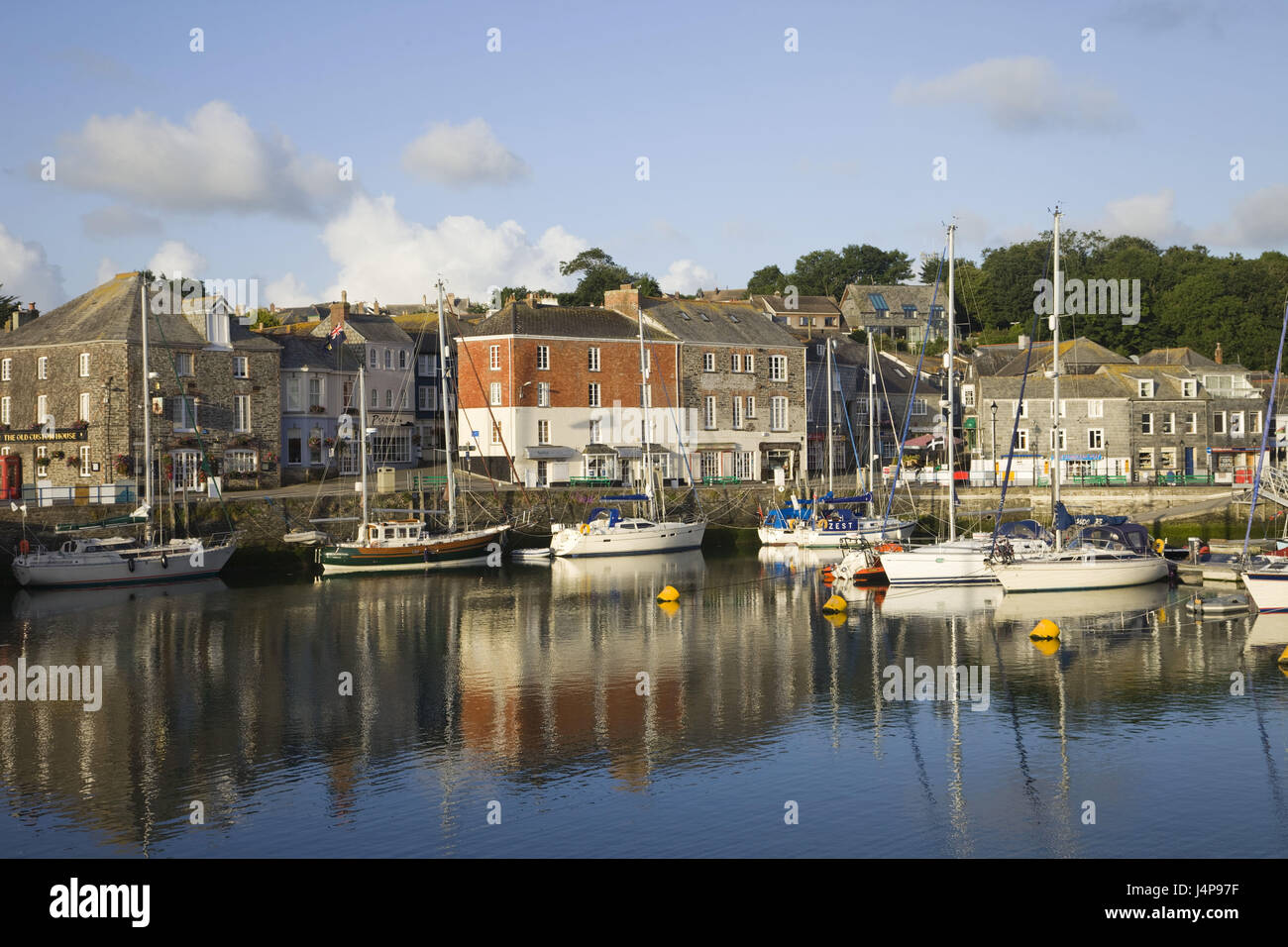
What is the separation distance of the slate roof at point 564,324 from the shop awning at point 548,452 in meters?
7.24

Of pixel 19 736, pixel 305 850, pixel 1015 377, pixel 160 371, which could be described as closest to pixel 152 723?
pixel 19 736

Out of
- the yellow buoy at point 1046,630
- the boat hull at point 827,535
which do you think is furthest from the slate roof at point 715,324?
the yellow buoy at point 1046,630

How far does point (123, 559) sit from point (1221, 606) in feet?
137

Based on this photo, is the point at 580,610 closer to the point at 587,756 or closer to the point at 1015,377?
the point at 587,756

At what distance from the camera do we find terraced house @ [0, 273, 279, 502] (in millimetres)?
66113

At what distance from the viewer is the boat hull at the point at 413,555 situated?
5694 centimetres

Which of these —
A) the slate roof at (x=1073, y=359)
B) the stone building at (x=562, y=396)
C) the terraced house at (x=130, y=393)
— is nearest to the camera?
the terraced house at (x=130, y=393)

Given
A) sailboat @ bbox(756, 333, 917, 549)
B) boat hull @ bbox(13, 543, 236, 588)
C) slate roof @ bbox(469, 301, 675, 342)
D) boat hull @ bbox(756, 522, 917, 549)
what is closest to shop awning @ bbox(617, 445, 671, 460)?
slate roof @ bbox(469, 301, 675, 342)

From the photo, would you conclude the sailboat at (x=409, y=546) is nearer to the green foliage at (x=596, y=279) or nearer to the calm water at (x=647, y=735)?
the calm water at (x=647, y=735)

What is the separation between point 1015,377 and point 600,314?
28.2 metres

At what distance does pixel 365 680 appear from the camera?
110ft

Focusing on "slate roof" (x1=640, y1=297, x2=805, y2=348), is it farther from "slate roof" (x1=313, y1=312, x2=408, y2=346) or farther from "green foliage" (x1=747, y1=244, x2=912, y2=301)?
"green foliage" (x1=747, y1=244, x2=912, y2=301)
